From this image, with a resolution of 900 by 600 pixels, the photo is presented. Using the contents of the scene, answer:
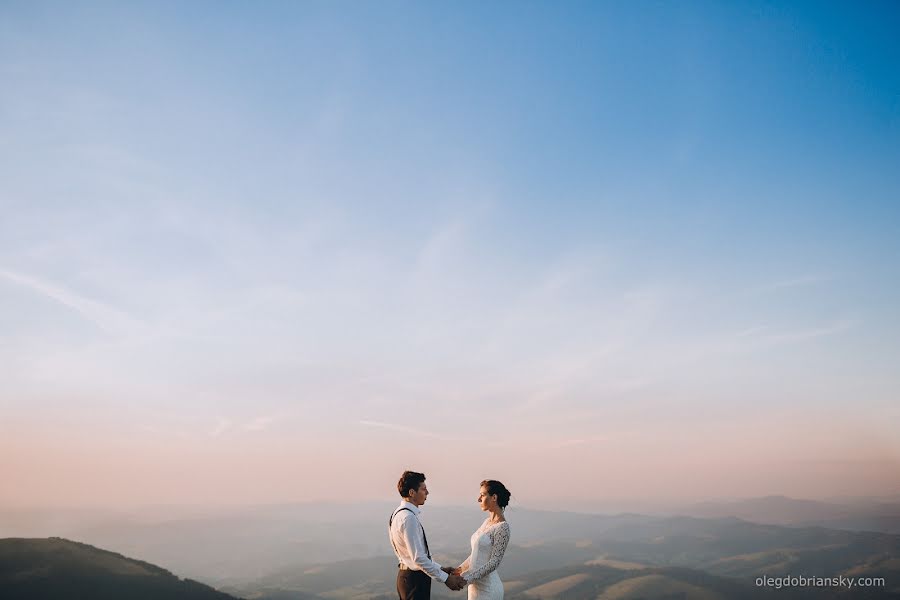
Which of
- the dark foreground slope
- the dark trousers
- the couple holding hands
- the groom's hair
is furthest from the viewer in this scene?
the dark foreground slope

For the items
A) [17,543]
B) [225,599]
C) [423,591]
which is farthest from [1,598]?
[423,591]

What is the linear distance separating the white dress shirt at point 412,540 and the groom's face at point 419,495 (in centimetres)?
8

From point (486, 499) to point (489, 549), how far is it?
77 centimetres

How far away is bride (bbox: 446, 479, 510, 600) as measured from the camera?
915 cm

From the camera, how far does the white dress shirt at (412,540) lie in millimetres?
8898

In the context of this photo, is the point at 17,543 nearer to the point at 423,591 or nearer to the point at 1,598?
the point at 1,598

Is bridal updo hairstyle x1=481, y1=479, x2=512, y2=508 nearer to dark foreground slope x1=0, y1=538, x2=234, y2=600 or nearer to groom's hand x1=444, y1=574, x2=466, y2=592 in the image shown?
groom's hand x1=444, y1=574, x2=466, y2=592

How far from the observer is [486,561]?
9211 mm

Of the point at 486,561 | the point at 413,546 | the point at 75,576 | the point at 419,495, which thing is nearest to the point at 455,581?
the point at 486,561

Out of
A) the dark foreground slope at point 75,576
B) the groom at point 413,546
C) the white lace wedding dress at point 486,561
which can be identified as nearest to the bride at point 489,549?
the white lace wedding dress at point 486,561

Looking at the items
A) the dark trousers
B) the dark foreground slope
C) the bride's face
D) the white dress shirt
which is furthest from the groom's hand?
the dark foreground slope

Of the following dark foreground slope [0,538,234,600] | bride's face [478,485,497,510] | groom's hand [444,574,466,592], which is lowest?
dark foreground slope [0,538,234,600]

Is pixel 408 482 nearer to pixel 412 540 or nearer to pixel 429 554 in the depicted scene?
pixel 412 540

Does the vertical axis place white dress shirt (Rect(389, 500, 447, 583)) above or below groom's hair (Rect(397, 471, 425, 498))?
below
